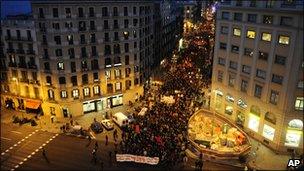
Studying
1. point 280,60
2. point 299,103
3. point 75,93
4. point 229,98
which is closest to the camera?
point 299,103

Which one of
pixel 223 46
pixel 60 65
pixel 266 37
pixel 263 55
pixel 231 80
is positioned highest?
pixel 266 37

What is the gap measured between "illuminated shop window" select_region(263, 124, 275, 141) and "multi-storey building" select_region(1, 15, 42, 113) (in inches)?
1804

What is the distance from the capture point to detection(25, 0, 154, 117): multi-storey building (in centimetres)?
5834

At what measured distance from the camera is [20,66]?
63.1 meters

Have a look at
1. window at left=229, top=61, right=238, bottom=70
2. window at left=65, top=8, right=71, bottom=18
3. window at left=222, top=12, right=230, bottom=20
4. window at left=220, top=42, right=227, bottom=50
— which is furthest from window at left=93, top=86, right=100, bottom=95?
window at left=222, top=12, right=230, bottom=20

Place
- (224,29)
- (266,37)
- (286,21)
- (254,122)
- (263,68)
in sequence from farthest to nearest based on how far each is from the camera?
1. (224,29)
2. (254,122)
3. (263,68)
4. (266,37)
5. (286,21)

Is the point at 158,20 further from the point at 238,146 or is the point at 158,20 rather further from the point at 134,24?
the point at 238,146

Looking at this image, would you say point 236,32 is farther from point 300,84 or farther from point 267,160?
point 267,160

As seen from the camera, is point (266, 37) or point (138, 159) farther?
point (266, 37)

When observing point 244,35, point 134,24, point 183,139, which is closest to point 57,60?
point 134,24

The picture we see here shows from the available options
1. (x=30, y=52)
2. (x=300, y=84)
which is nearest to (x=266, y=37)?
(x=300, y=84)

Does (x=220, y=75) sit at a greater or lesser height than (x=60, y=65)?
lesser

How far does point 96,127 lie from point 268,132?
31.7 meters

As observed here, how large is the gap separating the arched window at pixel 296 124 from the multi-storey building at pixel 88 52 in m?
36.3
